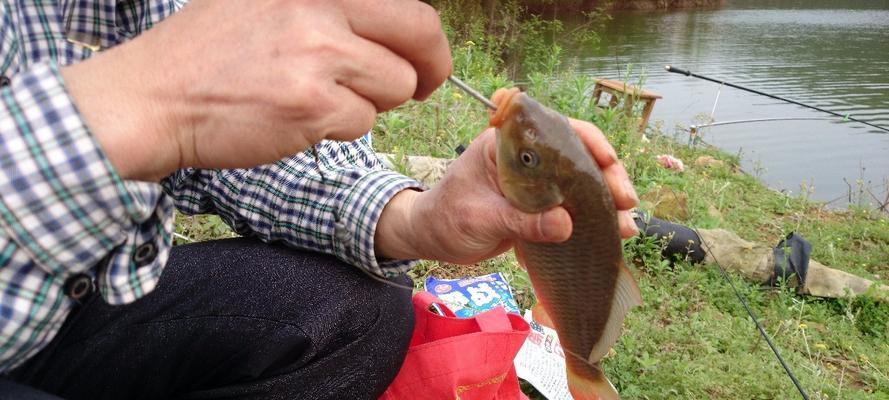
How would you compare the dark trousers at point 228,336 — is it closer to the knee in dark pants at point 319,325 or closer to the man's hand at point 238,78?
the knee in dark pants at point 319,325

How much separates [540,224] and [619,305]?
45 centimetres

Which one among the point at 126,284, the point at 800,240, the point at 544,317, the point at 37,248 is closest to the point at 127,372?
the point at 126,284

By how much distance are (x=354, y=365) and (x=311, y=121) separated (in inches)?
35.2

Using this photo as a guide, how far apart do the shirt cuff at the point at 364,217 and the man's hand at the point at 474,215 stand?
0.10 feet

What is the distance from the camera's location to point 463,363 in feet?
6.64

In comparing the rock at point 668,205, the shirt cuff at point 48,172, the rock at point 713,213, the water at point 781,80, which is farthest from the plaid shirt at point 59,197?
the water at point 781,80

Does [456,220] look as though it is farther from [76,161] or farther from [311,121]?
[76,161]

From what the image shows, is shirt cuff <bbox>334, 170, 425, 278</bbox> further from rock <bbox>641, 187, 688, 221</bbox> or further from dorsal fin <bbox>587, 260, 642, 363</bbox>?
rock <bbox>641, 187, 688, 221</bbox>

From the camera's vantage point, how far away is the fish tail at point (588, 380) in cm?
201

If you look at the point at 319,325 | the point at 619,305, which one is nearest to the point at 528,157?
the point at 619,305

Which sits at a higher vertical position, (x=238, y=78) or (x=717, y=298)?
(x=238, y=78)

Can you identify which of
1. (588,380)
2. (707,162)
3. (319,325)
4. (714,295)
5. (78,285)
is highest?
(78,285)

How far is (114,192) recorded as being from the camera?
1038mm

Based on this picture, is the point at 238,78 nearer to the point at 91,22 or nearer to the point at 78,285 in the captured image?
the point at 78,285
